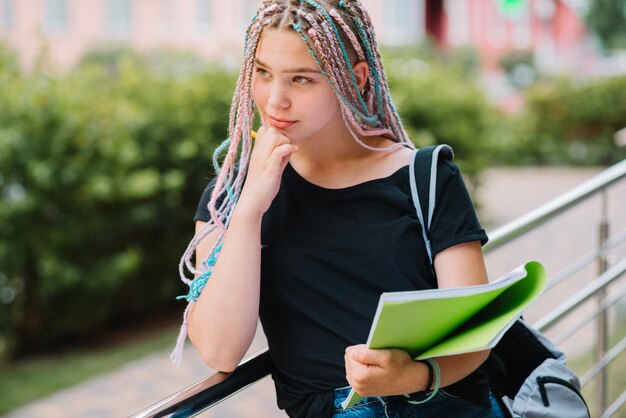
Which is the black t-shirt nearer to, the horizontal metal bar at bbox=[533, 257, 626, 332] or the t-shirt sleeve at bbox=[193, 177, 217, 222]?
the t-shirt sleeve at bbox=[193, 177, 217, 222]

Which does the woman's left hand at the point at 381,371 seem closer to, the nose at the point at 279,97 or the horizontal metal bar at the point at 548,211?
the nose at the point at 279,97

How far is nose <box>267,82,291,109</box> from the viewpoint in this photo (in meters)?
1.39

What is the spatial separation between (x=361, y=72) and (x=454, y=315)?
0.50 meters

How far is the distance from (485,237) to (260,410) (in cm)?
372

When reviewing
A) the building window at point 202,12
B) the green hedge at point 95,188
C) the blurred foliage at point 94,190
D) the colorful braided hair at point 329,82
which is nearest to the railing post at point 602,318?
the colorful braided hair at point 329,82

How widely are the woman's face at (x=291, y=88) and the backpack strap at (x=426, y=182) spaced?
175 millimetres

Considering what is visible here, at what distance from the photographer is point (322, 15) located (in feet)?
4.58

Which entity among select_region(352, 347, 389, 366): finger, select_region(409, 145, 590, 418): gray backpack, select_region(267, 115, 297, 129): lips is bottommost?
select_region(409, 145, 590, 418): gray backpack

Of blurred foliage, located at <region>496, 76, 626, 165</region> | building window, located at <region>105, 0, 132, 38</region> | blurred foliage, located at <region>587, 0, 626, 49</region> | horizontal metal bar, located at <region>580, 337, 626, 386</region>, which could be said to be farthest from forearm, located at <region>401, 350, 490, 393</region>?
blurred foliage, located at <region>587, 0, 626, 49</region>

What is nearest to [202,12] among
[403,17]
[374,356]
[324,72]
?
[403,17]

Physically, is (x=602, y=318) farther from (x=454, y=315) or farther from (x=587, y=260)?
(x=454, y=315)

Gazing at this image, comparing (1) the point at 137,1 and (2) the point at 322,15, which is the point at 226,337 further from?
(1) the point at 137,1

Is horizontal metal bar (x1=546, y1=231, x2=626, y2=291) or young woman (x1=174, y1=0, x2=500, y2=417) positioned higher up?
young woman (x1=174, y1=0, x2=500, y2=417)

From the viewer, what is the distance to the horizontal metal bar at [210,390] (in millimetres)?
1371
